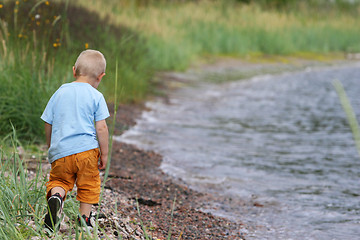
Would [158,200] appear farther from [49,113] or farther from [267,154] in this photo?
[267,154]

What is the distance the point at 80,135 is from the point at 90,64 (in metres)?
0.47

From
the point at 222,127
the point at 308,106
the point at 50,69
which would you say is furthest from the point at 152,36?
the point at 50,69

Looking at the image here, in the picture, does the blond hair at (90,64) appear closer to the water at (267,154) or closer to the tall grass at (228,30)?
the water at (267,154)

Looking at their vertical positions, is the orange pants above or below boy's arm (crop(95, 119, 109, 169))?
below

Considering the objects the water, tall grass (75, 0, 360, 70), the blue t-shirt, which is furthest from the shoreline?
tall grass (75, 0, 360, 70)

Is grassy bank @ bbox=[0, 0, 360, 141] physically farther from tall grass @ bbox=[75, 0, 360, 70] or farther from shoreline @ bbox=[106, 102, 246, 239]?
shoreline @ bbox=[106, 102, 246, 239]

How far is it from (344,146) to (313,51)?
16.0 metres

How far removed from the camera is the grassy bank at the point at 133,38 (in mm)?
→ 6152

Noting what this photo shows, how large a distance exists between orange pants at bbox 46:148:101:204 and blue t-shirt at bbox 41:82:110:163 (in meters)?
0.04

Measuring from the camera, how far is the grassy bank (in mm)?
6152

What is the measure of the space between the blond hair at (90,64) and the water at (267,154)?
2096 millimetres

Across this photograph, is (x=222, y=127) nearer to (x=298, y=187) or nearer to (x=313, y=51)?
(x=298, y=187)

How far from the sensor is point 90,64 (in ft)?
11.4

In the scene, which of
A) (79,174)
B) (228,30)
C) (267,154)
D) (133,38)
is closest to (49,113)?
(79,174)
